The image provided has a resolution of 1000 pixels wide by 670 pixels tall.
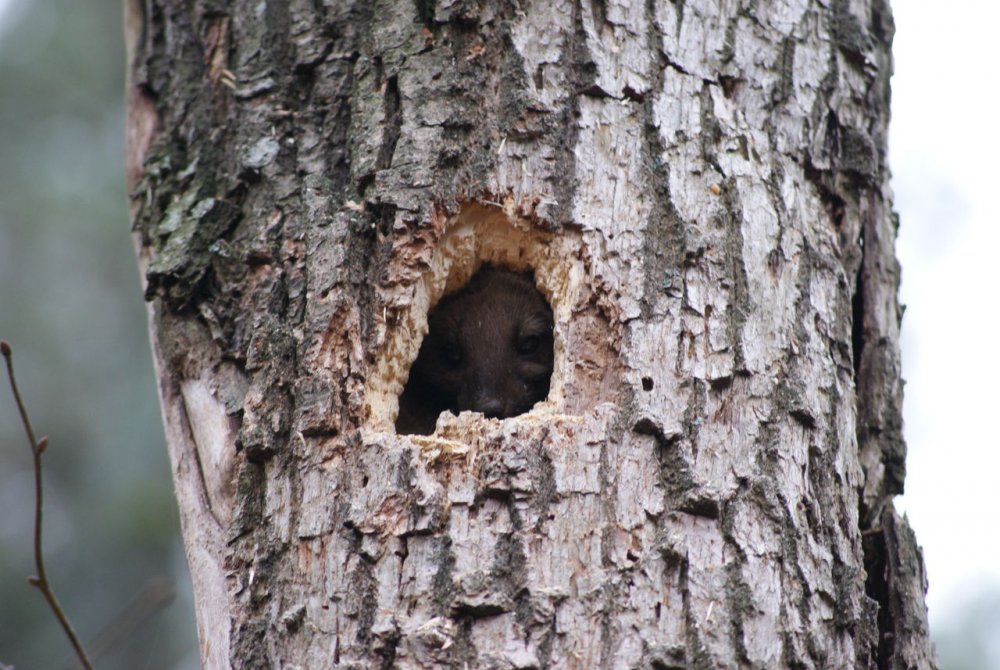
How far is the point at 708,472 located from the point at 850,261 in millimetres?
987

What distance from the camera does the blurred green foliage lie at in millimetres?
9359

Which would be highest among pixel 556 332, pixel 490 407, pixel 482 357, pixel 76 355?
pixel 76 355

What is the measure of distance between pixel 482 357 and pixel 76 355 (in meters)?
8.29

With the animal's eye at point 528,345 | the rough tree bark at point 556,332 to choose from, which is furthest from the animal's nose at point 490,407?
the rough tree bark at point 556,332

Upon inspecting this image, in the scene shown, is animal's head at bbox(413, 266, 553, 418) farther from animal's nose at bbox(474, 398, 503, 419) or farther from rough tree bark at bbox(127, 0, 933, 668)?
rough tree bark at bbox(127, 0, 933, 668)

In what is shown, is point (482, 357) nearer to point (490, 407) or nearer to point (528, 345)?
point (528, 345)

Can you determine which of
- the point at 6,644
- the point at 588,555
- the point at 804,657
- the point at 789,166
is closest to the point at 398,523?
the point at 588,555

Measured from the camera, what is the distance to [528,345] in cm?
411

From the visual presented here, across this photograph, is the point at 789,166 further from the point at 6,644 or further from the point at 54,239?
the point at 54,239

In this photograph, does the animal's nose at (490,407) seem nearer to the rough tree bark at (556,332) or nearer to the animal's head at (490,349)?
the animal's head at (490,349)

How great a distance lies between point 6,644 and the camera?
8.98 m

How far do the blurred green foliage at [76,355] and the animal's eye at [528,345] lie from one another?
5970 mm

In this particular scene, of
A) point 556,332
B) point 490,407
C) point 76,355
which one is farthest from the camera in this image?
point 76,355

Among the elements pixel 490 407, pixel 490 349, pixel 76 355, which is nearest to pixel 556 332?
pixel 490 407
